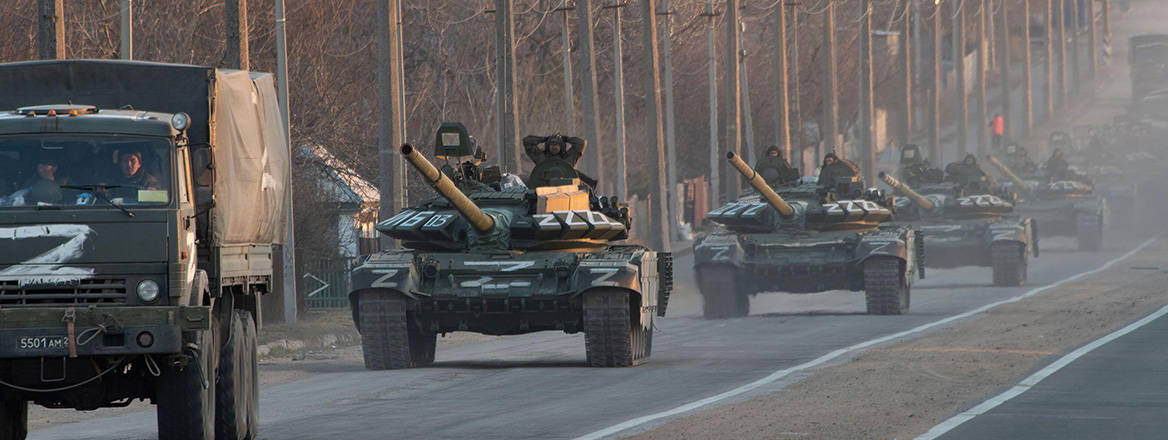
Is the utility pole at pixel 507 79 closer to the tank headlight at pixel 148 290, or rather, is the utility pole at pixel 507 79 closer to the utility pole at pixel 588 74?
the utility pole at pixel 588 74

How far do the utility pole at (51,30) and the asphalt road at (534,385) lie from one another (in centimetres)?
450

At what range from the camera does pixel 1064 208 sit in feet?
177

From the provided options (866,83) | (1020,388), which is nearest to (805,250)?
(1020,388)

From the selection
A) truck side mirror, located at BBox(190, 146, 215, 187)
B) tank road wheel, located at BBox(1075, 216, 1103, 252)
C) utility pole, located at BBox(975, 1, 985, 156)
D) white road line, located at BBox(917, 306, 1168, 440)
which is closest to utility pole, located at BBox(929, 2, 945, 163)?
utility pole, located at BBox(975, 1, 985, 156)

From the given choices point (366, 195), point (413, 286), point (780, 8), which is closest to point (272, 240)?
point (413, 286)

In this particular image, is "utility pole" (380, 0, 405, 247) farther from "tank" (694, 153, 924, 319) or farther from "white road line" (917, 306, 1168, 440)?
"white road line" (917, 306, 1168, 440)

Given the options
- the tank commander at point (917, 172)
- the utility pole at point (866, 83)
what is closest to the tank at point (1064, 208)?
the utility pole at point (866, 83)

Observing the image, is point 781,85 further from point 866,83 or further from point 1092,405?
point 1092,405

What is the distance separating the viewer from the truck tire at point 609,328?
19703 millimetres

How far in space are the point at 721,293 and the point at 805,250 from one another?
5.34 feet

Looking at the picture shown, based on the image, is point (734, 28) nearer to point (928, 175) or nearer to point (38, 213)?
point (928, 175)

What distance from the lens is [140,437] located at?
1390cm

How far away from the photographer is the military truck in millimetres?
11133

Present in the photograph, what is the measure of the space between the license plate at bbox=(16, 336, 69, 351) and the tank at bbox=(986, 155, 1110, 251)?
45.1 metres
